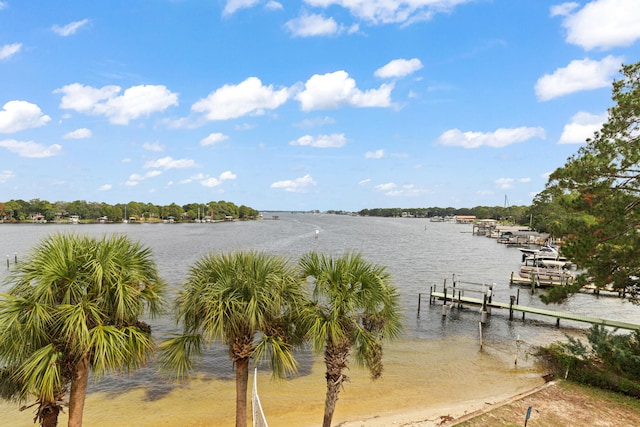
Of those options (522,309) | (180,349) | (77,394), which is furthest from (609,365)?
(77,394)

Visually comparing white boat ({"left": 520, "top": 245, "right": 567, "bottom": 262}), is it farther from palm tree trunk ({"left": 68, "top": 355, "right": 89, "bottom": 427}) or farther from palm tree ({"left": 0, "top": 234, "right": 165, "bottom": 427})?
palm tree trunk ({"left": 68, "top": 355, "right": 89, "bottom": 427})

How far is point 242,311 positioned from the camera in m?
9.11

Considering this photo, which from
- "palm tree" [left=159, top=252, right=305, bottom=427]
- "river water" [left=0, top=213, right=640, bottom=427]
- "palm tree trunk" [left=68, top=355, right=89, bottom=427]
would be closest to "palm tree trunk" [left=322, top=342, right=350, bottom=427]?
"palm tree" [left=159, top=252, right=305, bottom=427]

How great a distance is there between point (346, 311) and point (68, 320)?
21.2 feet

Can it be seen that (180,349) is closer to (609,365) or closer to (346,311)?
(346,311)

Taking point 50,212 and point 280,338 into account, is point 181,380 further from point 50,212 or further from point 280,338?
point 50,212

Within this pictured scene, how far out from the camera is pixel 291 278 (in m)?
10.1

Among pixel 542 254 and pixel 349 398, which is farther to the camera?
pixel 542 254

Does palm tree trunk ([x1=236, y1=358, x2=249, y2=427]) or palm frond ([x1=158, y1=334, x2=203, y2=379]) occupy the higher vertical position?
palm frond ([x1=158, y1=334, x2=203, y2=379])

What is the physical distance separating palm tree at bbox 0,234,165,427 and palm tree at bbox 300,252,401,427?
4558 millimetres

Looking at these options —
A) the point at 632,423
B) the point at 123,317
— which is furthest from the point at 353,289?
the point at 632,423

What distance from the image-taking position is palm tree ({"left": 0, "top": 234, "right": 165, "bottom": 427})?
25.9ft

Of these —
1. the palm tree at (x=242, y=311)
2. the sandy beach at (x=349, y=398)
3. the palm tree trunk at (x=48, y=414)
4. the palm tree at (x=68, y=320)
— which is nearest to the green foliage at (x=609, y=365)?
the sandy beach at (x=349, y=398)

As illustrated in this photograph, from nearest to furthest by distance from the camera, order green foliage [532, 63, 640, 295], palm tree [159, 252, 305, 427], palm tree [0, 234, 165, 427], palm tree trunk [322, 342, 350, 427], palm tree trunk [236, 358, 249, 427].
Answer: palm tree [0, 234, 165, 427] < palm tree [159, 252, 305, 427] < palm tree trunk [322, 342, 350, 427] < palm tree trunk [236, 358, 249, 427] < green foliage [532, 63, 640, 295]
